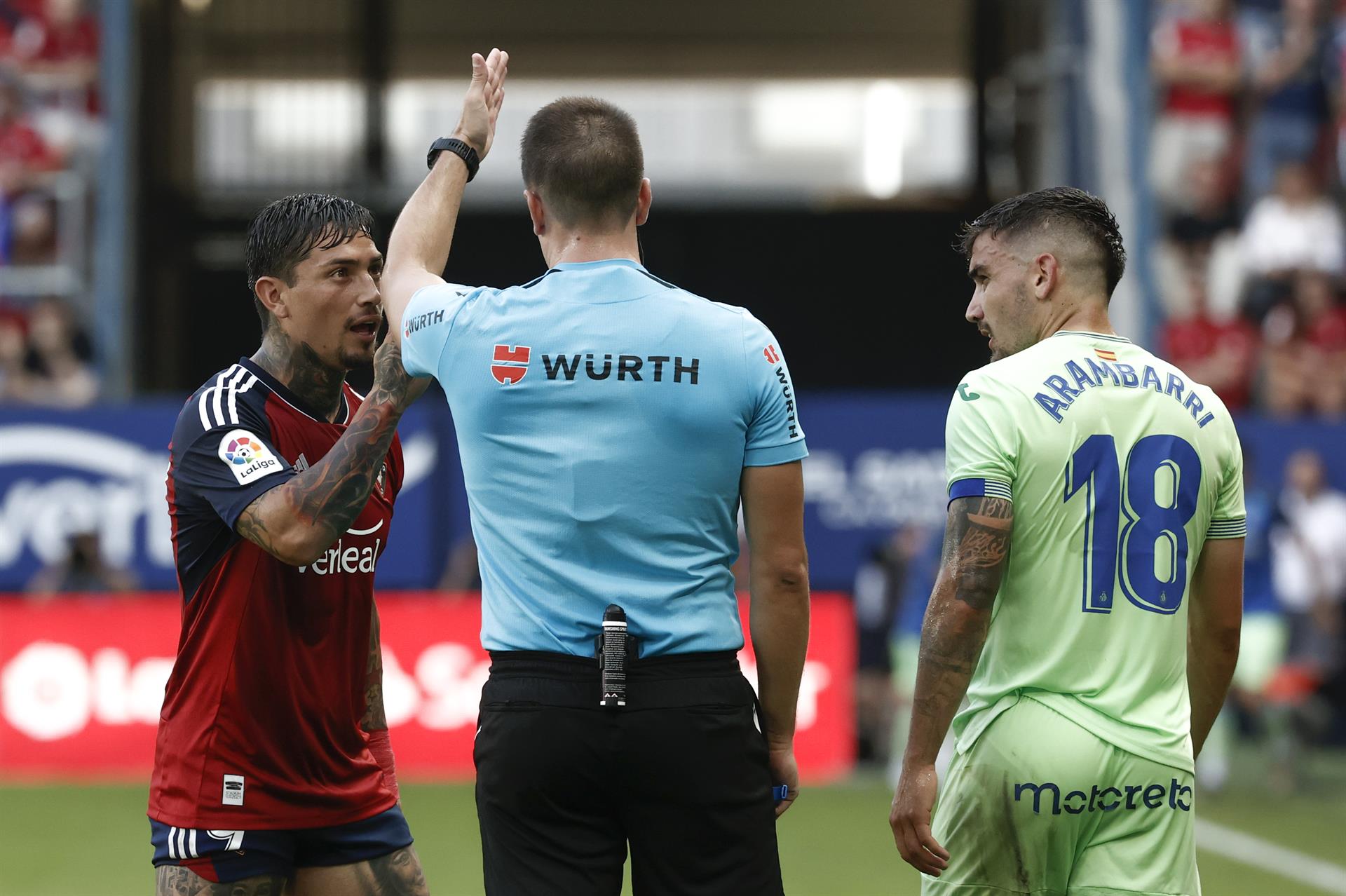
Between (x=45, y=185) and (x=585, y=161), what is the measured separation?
44.9 ft

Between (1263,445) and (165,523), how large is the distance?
8.79 m

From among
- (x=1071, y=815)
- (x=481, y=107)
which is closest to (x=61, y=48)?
(x=481, y=107)

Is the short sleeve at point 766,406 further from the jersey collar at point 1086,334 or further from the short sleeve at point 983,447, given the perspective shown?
the jersey collar at point 1086,334

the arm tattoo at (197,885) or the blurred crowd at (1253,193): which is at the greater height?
the blurred crowd at (1253,193)

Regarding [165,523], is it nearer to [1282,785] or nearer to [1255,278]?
[1282,785]

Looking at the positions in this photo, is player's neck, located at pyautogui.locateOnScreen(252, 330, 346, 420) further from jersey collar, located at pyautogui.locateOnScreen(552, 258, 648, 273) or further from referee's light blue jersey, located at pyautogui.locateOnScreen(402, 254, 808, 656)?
jersey collar, located at pyautogui.locateOnScreen(552, 258, 648, 273)

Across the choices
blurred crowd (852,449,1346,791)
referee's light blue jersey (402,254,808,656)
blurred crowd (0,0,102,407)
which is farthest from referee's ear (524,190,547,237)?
blurred crowd (0,0,102,407)

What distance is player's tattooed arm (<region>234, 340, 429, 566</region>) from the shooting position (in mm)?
3676

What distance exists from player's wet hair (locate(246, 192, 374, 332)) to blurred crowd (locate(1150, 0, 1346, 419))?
11578 millimetres

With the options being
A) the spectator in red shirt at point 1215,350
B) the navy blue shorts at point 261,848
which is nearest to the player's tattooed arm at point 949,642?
the navy blue shorts at point 261,848

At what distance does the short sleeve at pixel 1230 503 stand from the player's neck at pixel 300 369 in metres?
2.10

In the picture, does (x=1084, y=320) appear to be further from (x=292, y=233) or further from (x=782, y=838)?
(x=782, y=838)

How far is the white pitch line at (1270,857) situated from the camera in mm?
8641

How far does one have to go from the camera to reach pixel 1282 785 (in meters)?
11.9
